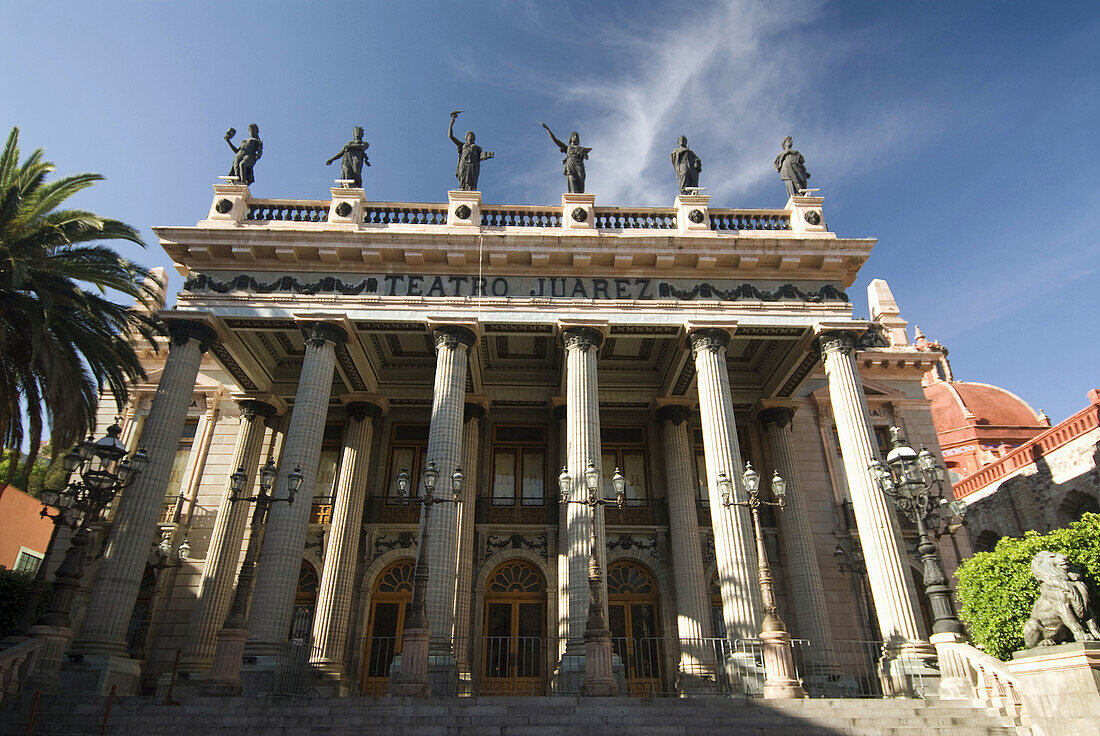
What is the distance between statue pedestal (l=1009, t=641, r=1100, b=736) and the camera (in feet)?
27.6

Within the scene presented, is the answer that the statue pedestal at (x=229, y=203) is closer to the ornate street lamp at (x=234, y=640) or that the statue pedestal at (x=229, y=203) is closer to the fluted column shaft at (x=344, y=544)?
the fluted column shaft at (x=344, y=544)

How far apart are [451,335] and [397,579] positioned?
712 cm

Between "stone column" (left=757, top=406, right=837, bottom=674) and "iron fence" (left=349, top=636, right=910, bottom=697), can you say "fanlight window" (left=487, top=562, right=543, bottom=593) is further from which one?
"stone column" (left=757, top=406, right=837, bottom=674)

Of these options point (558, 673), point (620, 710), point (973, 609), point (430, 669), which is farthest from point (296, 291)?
point (973, 609)

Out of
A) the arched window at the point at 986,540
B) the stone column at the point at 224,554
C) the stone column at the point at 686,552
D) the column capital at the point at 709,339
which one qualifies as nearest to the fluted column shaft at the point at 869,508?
the column capital at the point at 709,339

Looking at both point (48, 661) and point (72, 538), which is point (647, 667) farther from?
point (72, 538)

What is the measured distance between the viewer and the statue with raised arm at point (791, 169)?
60.8 ft

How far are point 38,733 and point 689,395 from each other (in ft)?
51.6

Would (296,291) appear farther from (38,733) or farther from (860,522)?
(860,522)

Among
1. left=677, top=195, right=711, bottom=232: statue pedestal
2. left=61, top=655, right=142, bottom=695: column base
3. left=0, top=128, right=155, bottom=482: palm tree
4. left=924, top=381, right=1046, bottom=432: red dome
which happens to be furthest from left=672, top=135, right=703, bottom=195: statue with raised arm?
left=924, top=381, right=1046, bottom=432: red dome

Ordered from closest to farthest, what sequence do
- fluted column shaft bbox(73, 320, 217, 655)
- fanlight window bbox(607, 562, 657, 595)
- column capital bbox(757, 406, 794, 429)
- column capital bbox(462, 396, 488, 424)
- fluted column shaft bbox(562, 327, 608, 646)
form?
fluted column shaft bbox(73, 320, 217, 655) < fluted column shaft bbox(562, 327, 608, 646) < fanlight window bbox(607, 562, 657, 595) < column capital bbox(462, 396, 488, 424) < column capital bbox(757, 406, 794, 429)

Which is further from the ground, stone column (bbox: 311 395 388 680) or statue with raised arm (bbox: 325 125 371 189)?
statue with raised arm (bbox: 325 125 371 189)

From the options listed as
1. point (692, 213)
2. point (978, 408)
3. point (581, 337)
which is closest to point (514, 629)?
point (581, 337)

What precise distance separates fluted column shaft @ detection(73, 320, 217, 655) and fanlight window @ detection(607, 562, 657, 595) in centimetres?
1120
